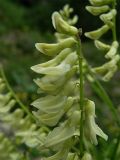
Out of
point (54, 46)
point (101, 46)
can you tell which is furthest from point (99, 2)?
point (54, 46)

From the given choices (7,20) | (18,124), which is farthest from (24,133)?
(7,20)

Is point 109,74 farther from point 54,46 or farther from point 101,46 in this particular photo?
point 54,46

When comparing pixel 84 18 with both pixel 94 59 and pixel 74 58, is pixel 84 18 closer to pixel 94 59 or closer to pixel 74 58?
pixel 94 59

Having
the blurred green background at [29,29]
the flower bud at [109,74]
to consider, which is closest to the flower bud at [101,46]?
the flower bud at [109,74]

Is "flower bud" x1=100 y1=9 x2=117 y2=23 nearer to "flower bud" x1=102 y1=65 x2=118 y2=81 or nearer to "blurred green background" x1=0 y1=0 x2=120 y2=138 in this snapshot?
"flower bud" x1=102 y1=65 x2=118 y2=81

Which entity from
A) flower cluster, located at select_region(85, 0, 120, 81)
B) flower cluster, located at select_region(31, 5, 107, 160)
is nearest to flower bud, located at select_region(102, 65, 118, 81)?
Answer: flower cluster, located at select_region(85, 0, 120, 81)

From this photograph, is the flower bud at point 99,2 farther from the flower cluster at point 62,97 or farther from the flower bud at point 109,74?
the flower cluster at point 62,97

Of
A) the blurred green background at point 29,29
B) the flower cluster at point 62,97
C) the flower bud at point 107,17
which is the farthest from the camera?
the blurred green background at point 29,29
